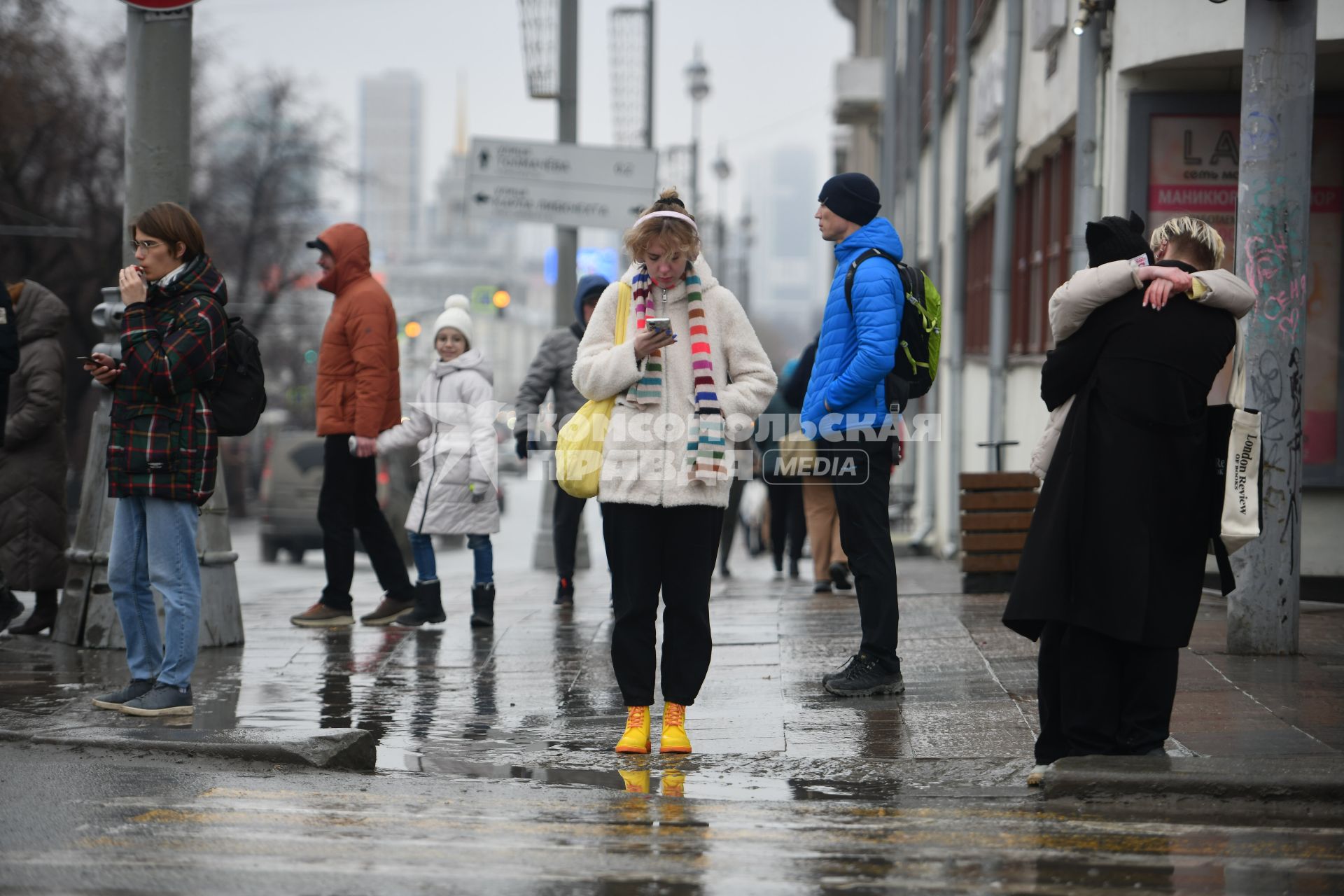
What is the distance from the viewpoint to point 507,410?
32.0 feet

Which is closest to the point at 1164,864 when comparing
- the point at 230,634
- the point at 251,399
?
the point at 251,399

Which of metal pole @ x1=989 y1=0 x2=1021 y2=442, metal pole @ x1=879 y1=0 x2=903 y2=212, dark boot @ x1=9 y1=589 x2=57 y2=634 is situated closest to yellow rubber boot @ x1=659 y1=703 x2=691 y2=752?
dark boot @ x1=9 y1=589 x2=57 y2=634

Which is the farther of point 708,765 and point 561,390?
point 561,390

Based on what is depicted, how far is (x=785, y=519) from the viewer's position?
14547mm

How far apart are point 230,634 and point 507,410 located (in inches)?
78.2

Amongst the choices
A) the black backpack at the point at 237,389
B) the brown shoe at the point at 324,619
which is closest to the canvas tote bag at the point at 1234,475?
the black backpack at the point at 237,389

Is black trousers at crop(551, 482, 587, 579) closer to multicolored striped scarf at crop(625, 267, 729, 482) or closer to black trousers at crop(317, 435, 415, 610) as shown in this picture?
black trousers at crop(317, 435, 415, 610)

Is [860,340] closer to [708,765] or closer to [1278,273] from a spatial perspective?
[708,765]

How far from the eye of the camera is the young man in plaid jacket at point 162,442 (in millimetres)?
6438

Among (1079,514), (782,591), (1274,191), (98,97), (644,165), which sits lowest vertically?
(782,591)

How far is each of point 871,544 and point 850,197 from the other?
4.58 ft

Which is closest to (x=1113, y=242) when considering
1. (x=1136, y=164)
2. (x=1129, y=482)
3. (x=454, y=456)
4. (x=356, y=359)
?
(x=1129, y=482)

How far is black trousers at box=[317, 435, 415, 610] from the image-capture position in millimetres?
9570

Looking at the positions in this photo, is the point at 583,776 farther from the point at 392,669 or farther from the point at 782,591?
the point at 782,591
